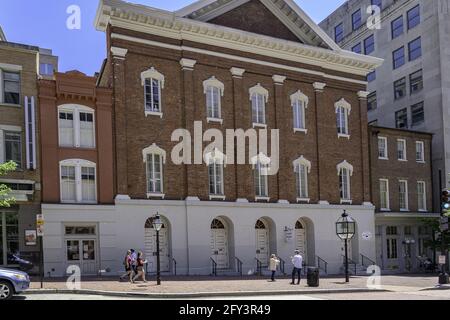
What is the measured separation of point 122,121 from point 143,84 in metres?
2.55

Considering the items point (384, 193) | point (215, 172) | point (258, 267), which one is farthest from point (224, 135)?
point (384, 193)

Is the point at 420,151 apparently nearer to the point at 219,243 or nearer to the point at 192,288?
the point at 219,243

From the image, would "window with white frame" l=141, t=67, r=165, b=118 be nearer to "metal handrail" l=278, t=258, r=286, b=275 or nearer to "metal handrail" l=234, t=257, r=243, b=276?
"metal handrail" l=234, t=257, r=243, b=276

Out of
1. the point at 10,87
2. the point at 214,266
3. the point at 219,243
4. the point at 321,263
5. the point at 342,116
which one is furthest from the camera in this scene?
the point at 342,116

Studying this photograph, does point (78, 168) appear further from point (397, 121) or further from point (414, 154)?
point (397, 121)

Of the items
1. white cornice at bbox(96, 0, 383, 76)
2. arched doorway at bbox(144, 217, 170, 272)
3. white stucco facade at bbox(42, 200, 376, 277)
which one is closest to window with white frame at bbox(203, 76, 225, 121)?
white cornice at bbox(96, 0, 383, 76)

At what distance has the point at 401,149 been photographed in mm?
43750

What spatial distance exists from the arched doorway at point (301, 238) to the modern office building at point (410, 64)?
1349 cm

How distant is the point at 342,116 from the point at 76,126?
19.2 meters

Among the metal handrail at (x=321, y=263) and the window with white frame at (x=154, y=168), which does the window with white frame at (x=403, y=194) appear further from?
the window with white frame at (x=154, y=168)

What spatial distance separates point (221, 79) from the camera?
35.1 m

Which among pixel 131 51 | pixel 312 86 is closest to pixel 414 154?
pixel 312 86

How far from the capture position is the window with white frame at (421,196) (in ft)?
145

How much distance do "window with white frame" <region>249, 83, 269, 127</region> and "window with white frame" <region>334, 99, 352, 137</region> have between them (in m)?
6.09
